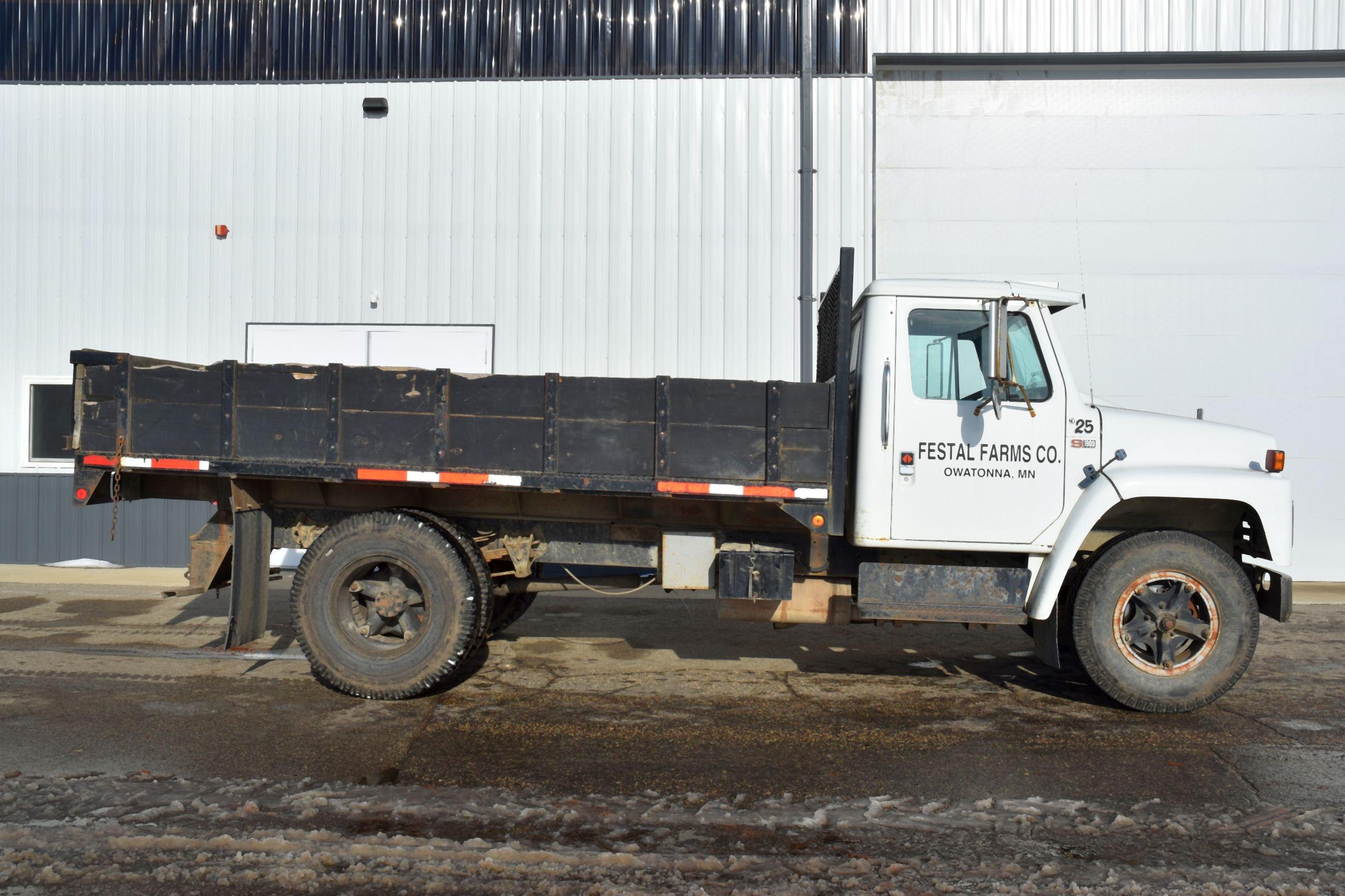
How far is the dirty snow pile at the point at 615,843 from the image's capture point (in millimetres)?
3436

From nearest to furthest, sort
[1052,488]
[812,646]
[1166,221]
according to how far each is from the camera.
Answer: [1052,488], [812,646], [1166,221]

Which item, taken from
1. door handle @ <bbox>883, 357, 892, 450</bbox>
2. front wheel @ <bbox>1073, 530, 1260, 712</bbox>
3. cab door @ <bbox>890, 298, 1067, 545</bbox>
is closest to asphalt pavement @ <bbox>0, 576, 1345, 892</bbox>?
front wheel @ <bbox>1073, 530, 1260, 712</bbox>

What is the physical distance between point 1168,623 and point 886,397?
2112 millimetres

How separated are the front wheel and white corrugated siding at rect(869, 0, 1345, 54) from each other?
7.98m

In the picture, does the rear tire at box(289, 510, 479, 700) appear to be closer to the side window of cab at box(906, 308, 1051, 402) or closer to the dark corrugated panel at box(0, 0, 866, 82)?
the side window of cab at box(906, 308, 1051, 402)

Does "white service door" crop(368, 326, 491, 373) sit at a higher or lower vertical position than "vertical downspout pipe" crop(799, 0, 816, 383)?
lower

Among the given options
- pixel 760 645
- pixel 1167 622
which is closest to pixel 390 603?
pixel 760 645

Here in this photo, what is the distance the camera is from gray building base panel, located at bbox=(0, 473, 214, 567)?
12008 millimetres

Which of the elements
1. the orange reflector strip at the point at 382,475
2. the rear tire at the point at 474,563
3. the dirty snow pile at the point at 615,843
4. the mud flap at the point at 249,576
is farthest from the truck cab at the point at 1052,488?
the mud flap at the point at 249,576

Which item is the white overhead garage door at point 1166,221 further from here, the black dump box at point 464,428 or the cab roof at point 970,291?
the black dump box at point 464,428

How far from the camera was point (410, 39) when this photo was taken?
11.9 meters

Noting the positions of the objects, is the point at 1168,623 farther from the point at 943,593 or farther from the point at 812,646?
the point at 812,646

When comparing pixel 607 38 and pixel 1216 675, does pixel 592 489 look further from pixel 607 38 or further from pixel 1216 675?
pixel 607 38

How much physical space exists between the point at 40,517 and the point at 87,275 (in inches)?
123
